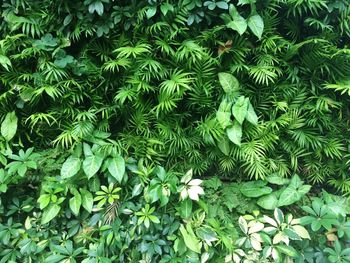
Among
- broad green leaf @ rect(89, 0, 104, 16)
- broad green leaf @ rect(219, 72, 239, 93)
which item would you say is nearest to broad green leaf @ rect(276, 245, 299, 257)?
broad green leaf @ rect(219, 72, 239, 93)

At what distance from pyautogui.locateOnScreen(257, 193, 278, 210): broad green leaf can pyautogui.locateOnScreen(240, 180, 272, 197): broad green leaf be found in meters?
0.04

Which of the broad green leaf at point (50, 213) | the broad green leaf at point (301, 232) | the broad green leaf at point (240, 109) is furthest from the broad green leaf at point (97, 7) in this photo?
the broad green leaf at point (301, 232)

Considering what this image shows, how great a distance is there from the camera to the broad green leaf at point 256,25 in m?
2.20

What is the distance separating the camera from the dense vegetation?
220cm

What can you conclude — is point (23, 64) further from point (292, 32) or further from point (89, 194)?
point (292, 32)

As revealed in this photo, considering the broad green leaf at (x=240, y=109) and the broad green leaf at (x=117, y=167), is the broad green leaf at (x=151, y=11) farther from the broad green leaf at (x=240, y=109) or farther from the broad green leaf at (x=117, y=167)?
the broad green leaf at (x=117, y=167)

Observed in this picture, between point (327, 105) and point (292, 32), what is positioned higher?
point (292, 32)

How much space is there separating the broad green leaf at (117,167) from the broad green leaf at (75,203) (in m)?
0.28

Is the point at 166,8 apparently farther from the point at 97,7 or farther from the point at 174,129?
the point at 174,129

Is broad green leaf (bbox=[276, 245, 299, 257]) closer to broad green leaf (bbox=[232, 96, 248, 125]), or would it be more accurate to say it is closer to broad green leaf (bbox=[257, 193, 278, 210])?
broad green leaf (bbox=[257, 193, 278, 210])

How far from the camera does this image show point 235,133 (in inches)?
88.5

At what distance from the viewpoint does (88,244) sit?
2.30 m

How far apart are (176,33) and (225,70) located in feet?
1.44

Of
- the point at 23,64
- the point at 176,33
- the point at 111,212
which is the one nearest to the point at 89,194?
the point at 111,212
